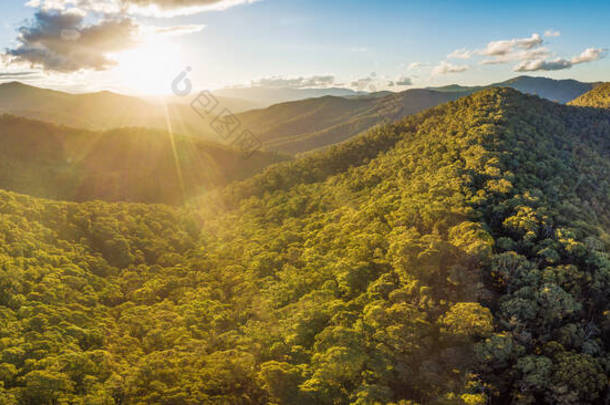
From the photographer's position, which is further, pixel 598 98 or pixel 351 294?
pixel 598 98

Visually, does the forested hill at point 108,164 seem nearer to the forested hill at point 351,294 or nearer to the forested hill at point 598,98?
the forested hill at point 351,294

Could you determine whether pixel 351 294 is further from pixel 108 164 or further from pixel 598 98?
pixel 598 98

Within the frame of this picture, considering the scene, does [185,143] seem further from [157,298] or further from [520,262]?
[520,262]

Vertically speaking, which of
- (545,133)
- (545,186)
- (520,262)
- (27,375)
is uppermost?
(545,133)

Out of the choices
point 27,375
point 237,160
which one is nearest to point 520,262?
point 27,375

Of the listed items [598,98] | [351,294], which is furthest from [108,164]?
[598,98]

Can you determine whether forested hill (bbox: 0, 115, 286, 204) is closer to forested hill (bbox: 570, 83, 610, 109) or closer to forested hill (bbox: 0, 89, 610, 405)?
forested hill (bbox: 0, 89, 610, 405)
